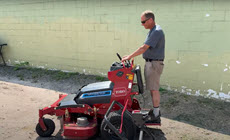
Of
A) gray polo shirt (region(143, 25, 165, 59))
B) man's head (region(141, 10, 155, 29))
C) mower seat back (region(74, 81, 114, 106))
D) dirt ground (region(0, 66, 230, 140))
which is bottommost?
dirt ground (region(0, 66, 230, 140))

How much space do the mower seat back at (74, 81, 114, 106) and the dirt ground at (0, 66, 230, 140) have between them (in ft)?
2.54

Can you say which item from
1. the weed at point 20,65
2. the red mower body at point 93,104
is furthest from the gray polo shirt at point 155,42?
the weed at point 20,65

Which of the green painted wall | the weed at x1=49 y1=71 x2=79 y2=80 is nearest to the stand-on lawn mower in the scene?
the green painted wall

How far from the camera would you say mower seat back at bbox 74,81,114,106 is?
3.38m

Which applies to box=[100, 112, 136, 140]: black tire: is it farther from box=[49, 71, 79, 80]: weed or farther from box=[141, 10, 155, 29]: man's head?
box=[49, 71, 79, 80]: weed

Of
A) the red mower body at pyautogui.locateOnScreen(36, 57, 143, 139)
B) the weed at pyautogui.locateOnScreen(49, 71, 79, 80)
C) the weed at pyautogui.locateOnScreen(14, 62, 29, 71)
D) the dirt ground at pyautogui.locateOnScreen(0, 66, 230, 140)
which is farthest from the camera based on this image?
the weed at pyautogui.locateOnScreen(14, 62, 29, 71)

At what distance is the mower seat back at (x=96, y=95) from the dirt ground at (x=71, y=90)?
773 millimetres

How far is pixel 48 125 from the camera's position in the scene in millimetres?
3564

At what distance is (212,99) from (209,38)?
1.36 m

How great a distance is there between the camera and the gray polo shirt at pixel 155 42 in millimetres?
3301

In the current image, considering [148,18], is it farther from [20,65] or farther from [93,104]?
[20,65]

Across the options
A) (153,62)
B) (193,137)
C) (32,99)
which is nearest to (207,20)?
(153,62)

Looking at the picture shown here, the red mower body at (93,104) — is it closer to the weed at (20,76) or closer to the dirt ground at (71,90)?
the dirt ground at (71,90)

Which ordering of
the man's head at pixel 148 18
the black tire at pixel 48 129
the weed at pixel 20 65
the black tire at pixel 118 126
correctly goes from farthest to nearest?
the weed at pixel 20 65
the black tire at pixel 48 129
the man's head at pixel 148 18
the black tire at pixel 118 126
